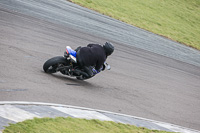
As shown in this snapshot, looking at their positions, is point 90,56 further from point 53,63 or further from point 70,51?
point 53,63

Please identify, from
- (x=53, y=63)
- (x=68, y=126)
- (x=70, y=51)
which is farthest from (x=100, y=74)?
(x=68, y=126)

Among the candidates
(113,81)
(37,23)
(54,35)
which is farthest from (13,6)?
(113,81)

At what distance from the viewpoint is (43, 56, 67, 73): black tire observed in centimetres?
948

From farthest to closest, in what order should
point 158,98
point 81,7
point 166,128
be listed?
1. point 81,7
2. point 158,98
3. point 166,128

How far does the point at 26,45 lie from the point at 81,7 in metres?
14.3

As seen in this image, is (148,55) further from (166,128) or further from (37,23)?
(166,128)

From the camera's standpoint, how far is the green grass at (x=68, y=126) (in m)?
5.46

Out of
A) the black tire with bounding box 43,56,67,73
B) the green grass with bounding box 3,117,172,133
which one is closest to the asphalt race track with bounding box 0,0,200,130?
the black tire with bounding box 43,56,67,73

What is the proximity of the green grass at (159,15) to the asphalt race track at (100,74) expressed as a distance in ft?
11.1

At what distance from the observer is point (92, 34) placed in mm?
19547

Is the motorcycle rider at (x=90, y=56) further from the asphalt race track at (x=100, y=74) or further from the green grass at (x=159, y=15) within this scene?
the green grass at (x=159, y=15)

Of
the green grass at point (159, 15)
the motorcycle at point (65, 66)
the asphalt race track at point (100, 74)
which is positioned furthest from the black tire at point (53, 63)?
the green grass at point (159, 15)

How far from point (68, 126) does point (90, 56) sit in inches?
153

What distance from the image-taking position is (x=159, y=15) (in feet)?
120
